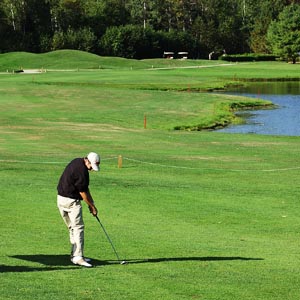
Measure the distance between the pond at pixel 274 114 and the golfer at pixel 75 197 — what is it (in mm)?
38045

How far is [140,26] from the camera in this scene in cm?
16425

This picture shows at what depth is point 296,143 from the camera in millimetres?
44469

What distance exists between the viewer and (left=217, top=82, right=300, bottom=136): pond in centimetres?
5562

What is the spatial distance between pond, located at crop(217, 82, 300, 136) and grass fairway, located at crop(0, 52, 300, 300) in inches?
232

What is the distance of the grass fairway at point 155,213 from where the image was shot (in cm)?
1467

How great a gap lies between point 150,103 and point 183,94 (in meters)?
10.4

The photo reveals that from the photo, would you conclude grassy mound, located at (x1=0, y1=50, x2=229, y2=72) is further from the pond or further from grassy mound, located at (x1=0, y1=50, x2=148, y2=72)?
the pond

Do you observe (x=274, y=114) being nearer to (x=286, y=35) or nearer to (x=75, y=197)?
(x=75, y=197)

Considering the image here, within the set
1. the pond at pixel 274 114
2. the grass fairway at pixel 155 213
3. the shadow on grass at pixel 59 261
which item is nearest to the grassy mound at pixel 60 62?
the pond at pixel 274 114

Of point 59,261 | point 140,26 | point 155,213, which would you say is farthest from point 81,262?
point 140,26

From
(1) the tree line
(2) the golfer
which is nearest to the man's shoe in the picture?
(2) the golfer

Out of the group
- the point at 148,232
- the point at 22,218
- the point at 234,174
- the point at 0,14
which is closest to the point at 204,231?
the point at 148,232

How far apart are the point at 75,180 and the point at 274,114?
174 ft

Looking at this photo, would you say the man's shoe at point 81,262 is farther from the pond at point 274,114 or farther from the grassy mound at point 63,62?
the grassy mound at point 63,62
